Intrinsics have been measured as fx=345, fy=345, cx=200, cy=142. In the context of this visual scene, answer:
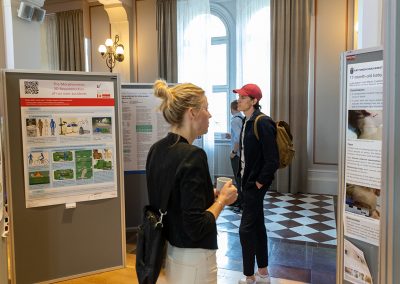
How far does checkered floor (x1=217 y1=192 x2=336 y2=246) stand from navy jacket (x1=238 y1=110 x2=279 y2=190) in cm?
164

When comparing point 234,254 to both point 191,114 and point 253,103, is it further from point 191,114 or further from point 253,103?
point 191,114

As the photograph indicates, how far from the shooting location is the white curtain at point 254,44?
6354 mm

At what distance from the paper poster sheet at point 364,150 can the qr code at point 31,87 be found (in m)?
2.21

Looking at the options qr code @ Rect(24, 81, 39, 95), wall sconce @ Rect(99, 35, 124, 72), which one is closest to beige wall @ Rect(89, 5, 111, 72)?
wall sconce @ Rect(99, 35, 124, 72)

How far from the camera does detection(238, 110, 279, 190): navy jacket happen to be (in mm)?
2459

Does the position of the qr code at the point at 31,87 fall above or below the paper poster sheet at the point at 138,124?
above

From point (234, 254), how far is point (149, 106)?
1.76 meters

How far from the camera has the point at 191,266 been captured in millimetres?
1437

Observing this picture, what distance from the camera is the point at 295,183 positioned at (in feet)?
19.5

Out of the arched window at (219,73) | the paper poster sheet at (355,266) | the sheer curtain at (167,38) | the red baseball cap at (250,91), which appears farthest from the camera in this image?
the arched window at (219,73)

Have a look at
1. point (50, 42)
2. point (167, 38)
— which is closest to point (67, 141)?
point (167, 38)

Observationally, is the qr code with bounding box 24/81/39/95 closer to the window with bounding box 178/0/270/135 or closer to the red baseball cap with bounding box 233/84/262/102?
the red baseball cap with bounding box 233/84/262/102

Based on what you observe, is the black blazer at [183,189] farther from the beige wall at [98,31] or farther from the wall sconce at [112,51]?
the beige wall at [98,31]

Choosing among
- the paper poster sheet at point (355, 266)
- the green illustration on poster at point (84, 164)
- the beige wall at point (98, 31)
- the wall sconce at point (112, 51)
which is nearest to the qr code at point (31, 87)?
the green illustration on poster at point (84, 164)
